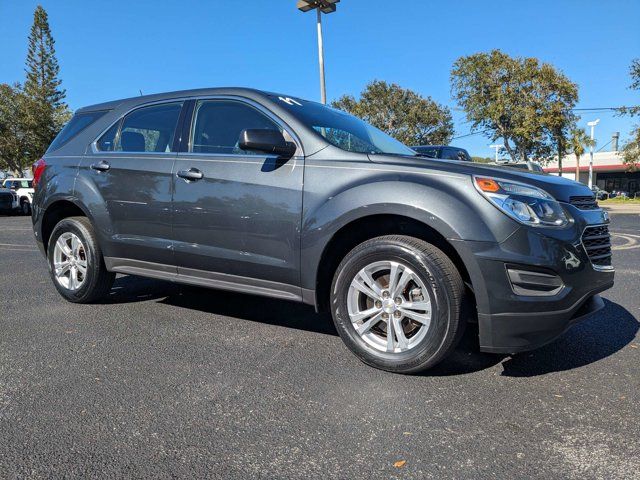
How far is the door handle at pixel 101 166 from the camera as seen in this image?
429 centimetres

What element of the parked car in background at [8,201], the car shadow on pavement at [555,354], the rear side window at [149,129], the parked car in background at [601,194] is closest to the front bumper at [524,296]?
the car shadow on pavement at [555,354]

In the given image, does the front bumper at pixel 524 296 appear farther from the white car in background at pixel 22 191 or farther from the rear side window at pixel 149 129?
the white car in background at pixel 22 191

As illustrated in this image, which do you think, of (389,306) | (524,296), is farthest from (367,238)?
(524,296)

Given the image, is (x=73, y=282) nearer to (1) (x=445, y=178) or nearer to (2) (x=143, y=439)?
(2) (x=143, y=439)

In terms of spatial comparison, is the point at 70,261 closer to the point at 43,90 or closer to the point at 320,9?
the point at 320,9

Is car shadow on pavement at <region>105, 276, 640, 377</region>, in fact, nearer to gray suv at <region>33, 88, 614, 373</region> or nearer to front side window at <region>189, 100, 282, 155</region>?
gray suv at <region>33, 88, 614, 373</region>

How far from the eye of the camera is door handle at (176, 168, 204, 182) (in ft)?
12.2

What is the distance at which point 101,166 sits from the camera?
4.32 m

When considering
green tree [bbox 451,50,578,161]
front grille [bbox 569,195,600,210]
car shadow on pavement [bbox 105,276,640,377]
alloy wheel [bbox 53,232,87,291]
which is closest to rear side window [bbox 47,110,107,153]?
alloy wheel [bbox 53,232,87,291]

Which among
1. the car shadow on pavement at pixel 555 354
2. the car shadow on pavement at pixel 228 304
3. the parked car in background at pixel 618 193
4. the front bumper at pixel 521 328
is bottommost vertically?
the parked car in background at pixel 618 193

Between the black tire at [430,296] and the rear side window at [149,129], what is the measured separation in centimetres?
196

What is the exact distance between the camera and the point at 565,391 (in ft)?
9.05

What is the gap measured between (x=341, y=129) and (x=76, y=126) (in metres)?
2.69

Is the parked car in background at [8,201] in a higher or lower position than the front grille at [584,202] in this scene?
lower
